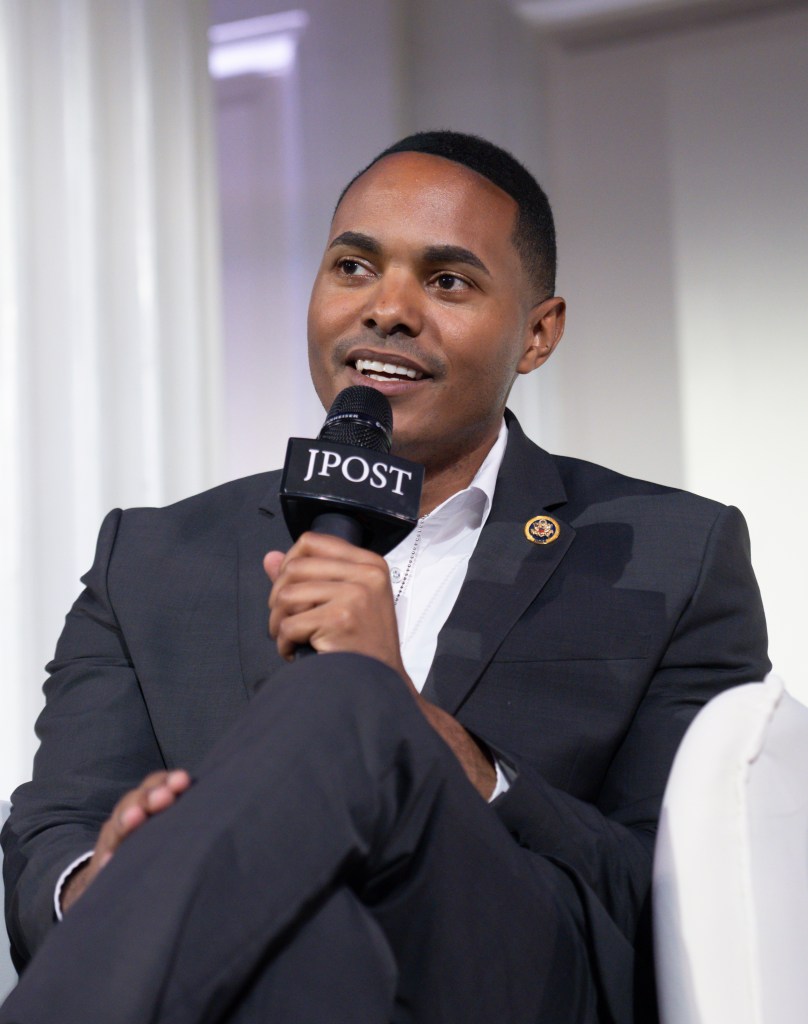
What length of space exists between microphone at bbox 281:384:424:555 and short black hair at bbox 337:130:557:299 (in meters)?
0.81

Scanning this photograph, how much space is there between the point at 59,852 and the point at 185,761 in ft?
0.76

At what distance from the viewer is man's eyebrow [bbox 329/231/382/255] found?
178 cm

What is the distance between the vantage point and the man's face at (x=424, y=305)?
1725mm

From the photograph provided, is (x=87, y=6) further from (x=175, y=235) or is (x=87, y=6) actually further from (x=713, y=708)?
(x=713, y=708)

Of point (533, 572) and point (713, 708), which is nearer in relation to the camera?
point (713, 708)

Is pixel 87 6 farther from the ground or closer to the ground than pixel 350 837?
farther from the ground

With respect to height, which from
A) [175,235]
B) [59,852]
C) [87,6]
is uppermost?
[87,6]

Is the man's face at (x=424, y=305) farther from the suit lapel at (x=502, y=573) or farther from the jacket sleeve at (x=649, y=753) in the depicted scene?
the jacket sleeve at (x=649, y=753)

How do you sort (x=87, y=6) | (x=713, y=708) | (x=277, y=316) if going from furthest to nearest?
(x=277, y=316) < (x=87, y=6) < (x=713, y=708)

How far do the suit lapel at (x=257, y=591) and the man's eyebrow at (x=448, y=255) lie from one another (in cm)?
37

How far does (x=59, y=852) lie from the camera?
1.38 meters

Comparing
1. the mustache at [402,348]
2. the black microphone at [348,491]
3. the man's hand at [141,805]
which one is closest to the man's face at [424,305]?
the mustache at [402,348]

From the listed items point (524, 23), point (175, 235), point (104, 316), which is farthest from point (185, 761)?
point (524, 23)

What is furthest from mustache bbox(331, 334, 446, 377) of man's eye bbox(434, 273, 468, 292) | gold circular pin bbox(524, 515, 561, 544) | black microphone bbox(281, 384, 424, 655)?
black microphone bbox(281, 384, 424, 655)
